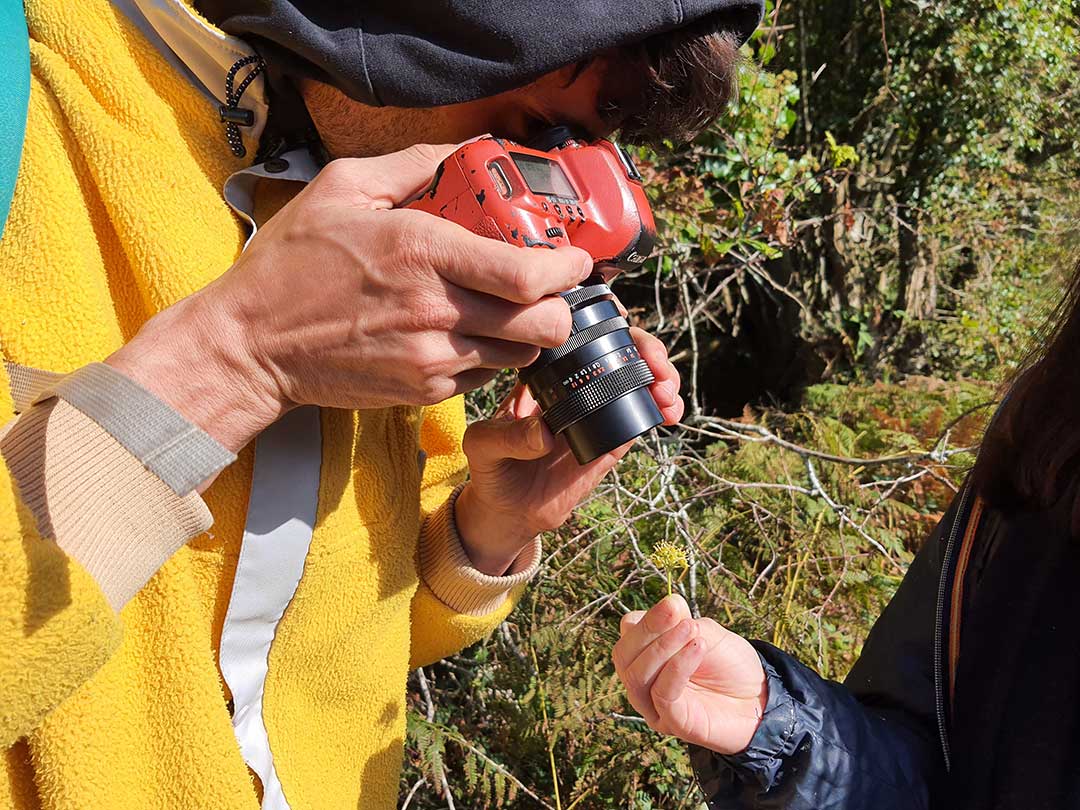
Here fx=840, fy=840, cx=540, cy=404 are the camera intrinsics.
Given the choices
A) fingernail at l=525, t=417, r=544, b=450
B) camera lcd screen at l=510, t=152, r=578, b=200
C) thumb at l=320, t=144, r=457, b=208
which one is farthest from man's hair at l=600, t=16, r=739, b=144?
fingernail at l=525, t=417, r=544, b=450

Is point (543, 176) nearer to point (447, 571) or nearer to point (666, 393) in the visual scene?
point (666, 393)

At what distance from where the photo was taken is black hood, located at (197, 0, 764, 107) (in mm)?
874

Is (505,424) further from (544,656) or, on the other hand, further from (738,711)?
(544,656)

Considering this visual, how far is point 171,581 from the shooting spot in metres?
0.83

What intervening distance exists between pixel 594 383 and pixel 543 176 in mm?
242

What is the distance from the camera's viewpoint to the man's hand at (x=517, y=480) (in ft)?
3.60

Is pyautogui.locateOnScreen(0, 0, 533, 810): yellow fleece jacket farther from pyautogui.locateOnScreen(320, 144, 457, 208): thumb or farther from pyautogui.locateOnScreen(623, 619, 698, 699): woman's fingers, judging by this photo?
pyautogui.locateOnScreen(623, 619, 698, 699): woman's fingers

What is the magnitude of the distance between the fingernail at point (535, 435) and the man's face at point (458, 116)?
358mm

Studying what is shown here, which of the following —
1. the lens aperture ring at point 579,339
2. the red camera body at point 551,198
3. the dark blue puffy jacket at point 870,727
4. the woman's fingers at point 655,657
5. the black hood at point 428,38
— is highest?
the black hood at point 428,38

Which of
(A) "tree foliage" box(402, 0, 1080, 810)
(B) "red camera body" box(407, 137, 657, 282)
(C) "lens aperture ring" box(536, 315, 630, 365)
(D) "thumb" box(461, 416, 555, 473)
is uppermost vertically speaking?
(B) "red camera body" box(407, 137, 657, 282)

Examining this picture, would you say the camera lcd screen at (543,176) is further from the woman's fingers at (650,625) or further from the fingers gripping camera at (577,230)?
the woman's fingers at (650,625)

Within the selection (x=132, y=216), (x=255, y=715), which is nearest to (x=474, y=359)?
(x=132, y=216)

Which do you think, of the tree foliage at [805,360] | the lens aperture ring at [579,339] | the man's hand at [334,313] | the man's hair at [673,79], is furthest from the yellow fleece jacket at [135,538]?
the tree foliage at [805,360]

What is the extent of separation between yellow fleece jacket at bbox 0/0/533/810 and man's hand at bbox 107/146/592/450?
0.11 meters
